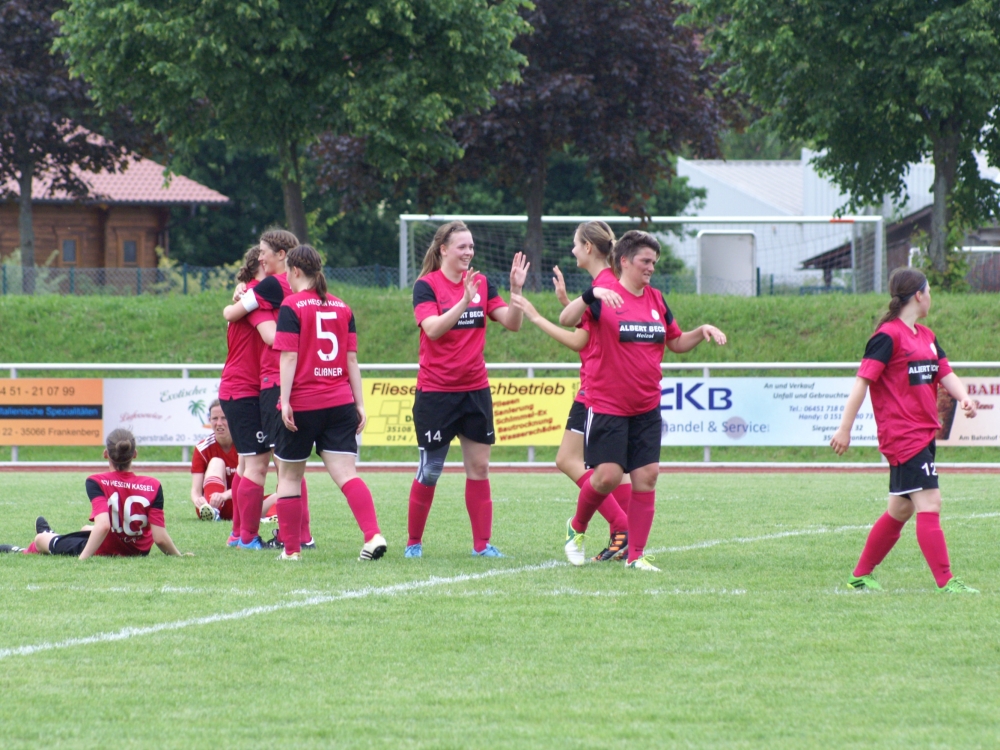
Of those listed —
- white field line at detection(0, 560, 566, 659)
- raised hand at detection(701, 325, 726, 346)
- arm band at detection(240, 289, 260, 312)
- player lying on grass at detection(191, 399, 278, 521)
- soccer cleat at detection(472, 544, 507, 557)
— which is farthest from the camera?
player lying on grass at detection(191, 399, 278, 521)

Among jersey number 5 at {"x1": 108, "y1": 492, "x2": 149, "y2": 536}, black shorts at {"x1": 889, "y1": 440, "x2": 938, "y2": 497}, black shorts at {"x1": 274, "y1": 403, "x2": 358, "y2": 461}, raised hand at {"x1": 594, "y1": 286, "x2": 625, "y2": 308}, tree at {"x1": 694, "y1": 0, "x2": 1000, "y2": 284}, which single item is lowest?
jersey number 5 at {"x1": 108, "y1": 492, "x2": 149, "y2": 536}

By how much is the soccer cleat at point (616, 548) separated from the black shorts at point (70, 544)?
3146 millimetres

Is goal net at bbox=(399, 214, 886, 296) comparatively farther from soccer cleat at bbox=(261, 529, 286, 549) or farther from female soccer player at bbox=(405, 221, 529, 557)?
female soccer player at bbox=(405, 221, 529, 557)

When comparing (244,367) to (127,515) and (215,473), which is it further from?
(215,473)

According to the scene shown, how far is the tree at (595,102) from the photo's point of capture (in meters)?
28.2

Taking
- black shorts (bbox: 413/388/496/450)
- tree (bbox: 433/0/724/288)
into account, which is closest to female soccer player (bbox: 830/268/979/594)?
black shorts (bbox: 413/388/496/450)

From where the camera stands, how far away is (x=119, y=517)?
7.74 metres

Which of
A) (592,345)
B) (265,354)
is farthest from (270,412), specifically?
(592,345)

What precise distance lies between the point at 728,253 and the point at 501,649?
76.5ft

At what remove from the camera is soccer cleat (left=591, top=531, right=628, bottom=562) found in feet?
26.0

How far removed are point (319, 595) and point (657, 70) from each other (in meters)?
24.3

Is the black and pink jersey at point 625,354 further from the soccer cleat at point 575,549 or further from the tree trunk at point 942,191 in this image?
the tree trunk at point 942,191

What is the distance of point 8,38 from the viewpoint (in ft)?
94.2

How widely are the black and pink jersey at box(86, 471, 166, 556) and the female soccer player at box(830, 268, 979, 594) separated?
3.98 meters
